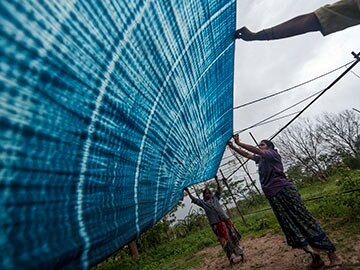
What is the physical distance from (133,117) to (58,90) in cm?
44

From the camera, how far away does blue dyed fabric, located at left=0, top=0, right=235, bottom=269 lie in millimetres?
521

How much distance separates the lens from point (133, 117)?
1.04 m

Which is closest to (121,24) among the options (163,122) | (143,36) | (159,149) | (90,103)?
(143,36)

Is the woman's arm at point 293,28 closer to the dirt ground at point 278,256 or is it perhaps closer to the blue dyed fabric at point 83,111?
the blue dyed fabric at point 83,111

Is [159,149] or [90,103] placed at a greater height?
[159,149]

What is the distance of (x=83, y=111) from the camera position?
0.74 metres

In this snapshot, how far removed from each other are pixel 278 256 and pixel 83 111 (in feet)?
14.4

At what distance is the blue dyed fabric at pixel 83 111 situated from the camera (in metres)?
0.52

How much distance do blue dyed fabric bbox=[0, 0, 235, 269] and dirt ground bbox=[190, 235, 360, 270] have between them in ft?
→ 9.52

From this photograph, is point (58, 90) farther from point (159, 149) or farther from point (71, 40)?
point (159, 149)

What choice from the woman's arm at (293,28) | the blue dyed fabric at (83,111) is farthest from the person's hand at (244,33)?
the blue dyed fabric at (83,111)

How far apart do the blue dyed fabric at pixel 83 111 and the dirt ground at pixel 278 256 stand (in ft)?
9.52

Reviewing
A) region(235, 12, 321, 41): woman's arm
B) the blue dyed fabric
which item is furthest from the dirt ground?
the blue dyed fabric

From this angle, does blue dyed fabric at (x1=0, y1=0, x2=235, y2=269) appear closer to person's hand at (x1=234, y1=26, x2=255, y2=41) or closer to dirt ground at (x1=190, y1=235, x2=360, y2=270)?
person's hand at (x1=234, y1=26, x2=255, y2=41)
